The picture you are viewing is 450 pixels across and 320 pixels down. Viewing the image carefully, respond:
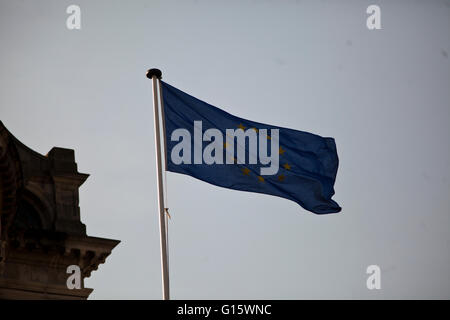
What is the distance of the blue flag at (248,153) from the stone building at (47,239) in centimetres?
1328

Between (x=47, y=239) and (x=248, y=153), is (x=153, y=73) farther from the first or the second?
(x=47, y=239)

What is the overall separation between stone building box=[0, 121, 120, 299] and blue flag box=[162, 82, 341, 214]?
1328 cm

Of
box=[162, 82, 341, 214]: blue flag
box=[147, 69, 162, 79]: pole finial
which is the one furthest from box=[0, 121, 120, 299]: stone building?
box=[147, 69, 162, 79]: pole finial

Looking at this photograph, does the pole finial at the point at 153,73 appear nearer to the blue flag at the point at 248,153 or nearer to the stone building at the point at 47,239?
the blue flag at the point at 248,153

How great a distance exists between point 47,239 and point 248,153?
1593 centimetres

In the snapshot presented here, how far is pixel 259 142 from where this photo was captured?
3841cm

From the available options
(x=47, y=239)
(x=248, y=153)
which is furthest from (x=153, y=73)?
(x=47, y=239)

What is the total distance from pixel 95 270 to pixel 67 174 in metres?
3.85

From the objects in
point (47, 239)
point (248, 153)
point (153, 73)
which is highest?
point (153, 73)

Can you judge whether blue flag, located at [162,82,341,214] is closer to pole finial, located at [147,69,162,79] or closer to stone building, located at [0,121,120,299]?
pole finial, located at [147,69,162,79]

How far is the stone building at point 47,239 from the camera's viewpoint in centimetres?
5153

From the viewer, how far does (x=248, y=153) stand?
38.2 m
